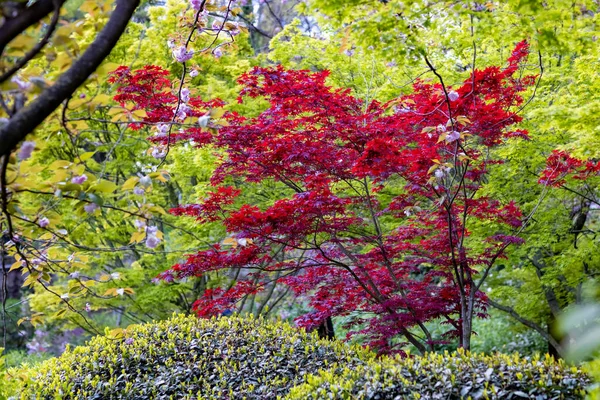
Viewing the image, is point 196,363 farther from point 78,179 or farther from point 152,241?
point 78,179

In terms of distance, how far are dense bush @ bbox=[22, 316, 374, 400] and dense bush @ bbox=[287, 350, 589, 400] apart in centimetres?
46

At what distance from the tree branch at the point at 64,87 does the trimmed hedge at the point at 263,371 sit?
207 cm

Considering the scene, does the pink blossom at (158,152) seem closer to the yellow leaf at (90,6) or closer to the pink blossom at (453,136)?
the yellow leaf at (90,6)

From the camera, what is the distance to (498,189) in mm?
6086

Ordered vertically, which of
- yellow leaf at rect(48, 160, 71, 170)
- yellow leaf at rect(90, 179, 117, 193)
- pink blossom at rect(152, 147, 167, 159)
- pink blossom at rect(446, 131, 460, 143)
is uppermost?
pink blossom at rect(446, 131, 460, 143)

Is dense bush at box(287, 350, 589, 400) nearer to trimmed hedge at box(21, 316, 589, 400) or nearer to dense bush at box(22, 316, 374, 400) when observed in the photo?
trimmed hedge at box(21, 316, 589, 400)

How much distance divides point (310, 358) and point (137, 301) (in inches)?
151

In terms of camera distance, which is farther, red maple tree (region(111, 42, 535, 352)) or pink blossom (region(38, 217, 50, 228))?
red maple tree (region(111, 42, 535, 352))

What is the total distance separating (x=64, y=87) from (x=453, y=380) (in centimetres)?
298

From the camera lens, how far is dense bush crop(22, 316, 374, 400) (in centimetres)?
458

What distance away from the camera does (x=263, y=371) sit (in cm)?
468

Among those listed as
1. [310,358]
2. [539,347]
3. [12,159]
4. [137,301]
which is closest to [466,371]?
[310,358]

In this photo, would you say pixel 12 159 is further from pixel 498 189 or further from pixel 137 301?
pixel 137 301

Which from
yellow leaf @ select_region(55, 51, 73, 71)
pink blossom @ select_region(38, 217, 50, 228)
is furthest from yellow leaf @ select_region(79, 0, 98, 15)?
pink blossom @ select_region(38, 217, 50, 228)
